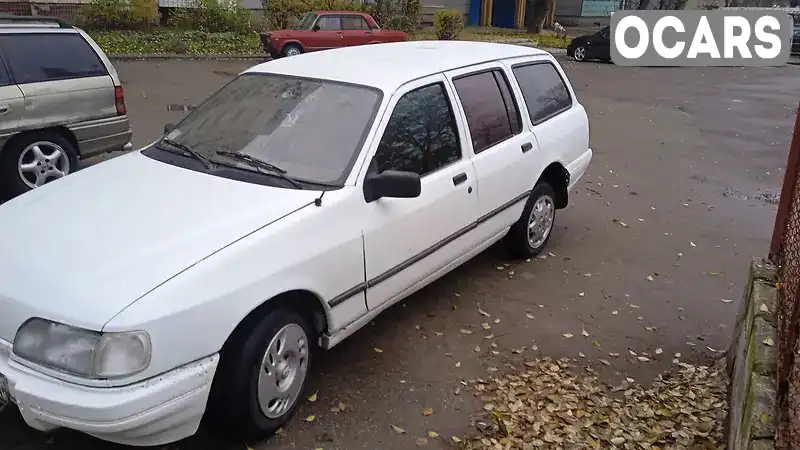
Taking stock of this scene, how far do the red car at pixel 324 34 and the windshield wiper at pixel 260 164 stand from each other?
1399cm

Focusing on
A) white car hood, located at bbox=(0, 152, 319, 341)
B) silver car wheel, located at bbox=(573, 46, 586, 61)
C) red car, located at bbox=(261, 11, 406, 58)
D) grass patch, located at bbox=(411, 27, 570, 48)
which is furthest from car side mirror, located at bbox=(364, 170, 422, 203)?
grass patch, located at bbox=(411, 27, 570, 48)

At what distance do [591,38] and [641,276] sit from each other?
18.7 metres

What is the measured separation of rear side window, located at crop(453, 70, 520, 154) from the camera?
188 inches

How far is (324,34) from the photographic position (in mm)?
17828

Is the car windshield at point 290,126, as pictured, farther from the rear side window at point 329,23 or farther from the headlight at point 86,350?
the rear side window at point 329,23

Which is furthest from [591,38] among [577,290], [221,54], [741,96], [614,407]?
[614,407]

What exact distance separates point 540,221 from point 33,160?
16.2 ft

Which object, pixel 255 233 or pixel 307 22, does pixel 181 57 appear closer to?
pixel 307 22

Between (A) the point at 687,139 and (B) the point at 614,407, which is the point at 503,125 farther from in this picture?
(A) the point at 687,139

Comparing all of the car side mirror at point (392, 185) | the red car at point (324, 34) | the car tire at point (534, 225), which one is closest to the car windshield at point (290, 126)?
the car side mirror at point (392, 185)

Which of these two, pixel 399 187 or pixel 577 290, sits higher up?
pixel 399 187

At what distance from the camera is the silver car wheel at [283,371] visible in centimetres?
337

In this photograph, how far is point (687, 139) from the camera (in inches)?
446

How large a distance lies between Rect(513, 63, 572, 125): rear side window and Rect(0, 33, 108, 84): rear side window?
4574 millimetres
